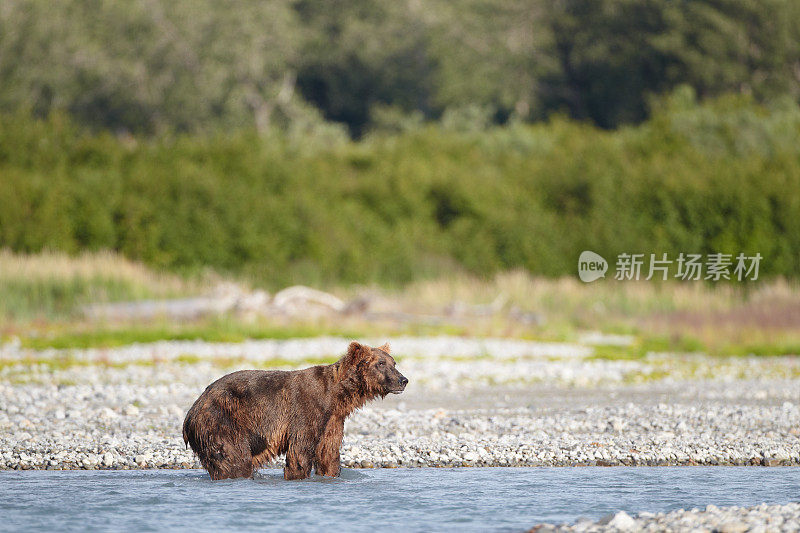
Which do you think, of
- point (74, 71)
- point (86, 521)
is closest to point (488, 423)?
point (86, 521)

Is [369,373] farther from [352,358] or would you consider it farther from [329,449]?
[329,449]

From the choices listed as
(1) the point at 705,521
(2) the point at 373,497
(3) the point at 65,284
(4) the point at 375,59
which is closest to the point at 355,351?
(2) the point at 373,497

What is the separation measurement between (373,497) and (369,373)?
3.06 ft

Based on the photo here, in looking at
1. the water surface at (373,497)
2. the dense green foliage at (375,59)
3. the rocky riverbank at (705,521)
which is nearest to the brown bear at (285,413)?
the water surface at (373,497)

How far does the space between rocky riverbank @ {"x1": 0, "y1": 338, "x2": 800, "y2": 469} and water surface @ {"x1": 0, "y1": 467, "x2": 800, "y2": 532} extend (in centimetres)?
48

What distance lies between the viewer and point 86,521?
25.7 feet

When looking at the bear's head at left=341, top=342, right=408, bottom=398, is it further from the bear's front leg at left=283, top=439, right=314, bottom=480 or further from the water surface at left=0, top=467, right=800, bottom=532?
the water surface at left=0, top=467, right=800, bottom=532

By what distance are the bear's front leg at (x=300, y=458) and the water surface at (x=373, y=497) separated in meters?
0.10

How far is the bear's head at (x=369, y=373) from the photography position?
879cm

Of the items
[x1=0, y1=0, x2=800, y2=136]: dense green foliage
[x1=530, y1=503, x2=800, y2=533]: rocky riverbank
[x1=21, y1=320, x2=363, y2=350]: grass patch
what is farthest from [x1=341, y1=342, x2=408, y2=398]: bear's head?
[x1=0, y1=0, x2=800, y2=136]: dense green foliage

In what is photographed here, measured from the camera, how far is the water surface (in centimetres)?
789

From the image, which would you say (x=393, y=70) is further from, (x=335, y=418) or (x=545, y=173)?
(x=335, y=418)

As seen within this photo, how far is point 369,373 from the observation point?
28.9ft

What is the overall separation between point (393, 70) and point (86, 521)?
53189 mm
